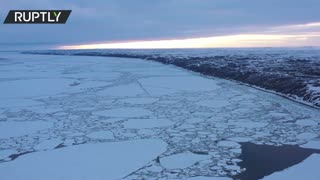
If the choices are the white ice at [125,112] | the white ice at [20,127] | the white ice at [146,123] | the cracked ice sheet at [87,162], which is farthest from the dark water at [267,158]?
the white ice at [20,127]

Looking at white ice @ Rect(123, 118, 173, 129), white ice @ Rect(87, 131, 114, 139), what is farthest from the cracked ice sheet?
white ice @ Rect(123, 118, 173, 129)

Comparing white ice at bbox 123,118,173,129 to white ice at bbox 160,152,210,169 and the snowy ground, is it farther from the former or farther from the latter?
white ice at bbox 160,152,210,169

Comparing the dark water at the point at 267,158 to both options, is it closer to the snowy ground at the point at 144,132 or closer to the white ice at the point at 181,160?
the snowy ground at the point at 144,132

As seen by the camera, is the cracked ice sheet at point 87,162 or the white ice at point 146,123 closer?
the cracked ice sheet at point 87,162

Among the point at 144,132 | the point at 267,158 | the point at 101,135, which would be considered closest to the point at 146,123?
the point at 144,132

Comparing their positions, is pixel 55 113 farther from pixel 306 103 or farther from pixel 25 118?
pixel 306 103

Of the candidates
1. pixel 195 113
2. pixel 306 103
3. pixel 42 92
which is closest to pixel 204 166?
pixel 195 113

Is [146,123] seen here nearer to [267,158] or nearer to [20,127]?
[20,127]
